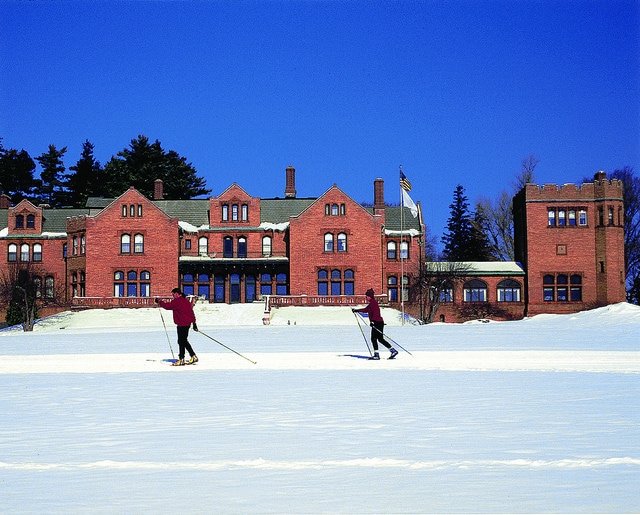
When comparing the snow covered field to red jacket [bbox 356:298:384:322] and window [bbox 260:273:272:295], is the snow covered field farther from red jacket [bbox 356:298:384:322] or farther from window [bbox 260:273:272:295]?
window [bbox 260:273:272:295]

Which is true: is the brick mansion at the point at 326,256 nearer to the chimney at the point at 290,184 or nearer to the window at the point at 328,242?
the window at the point at 328,242

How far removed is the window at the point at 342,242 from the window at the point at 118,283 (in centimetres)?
1727

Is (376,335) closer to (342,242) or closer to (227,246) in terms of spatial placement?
(342,242)

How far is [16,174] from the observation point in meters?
99.2

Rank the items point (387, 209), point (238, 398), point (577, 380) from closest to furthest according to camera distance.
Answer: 1. point (238, 398)
2. point (577, 380)
3. point (387, 209)

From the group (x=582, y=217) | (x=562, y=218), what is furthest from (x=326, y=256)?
(x=582, y=217)

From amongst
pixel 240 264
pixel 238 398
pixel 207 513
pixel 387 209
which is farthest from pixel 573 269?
pixel 207 513

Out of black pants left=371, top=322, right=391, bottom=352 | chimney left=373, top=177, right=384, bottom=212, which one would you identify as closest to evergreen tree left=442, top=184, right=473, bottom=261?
chimney left=373, top=177, right=384, bottom=212

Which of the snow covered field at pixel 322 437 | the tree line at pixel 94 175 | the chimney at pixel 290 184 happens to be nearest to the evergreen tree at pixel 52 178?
the tree line at pixel 94 175

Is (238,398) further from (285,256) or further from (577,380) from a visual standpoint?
(285,256)

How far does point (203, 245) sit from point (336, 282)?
11.6m

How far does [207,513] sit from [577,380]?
10801mm

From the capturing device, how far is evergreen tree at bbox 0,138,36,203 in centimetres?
9831

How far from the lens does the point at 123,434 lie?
9.64 m
